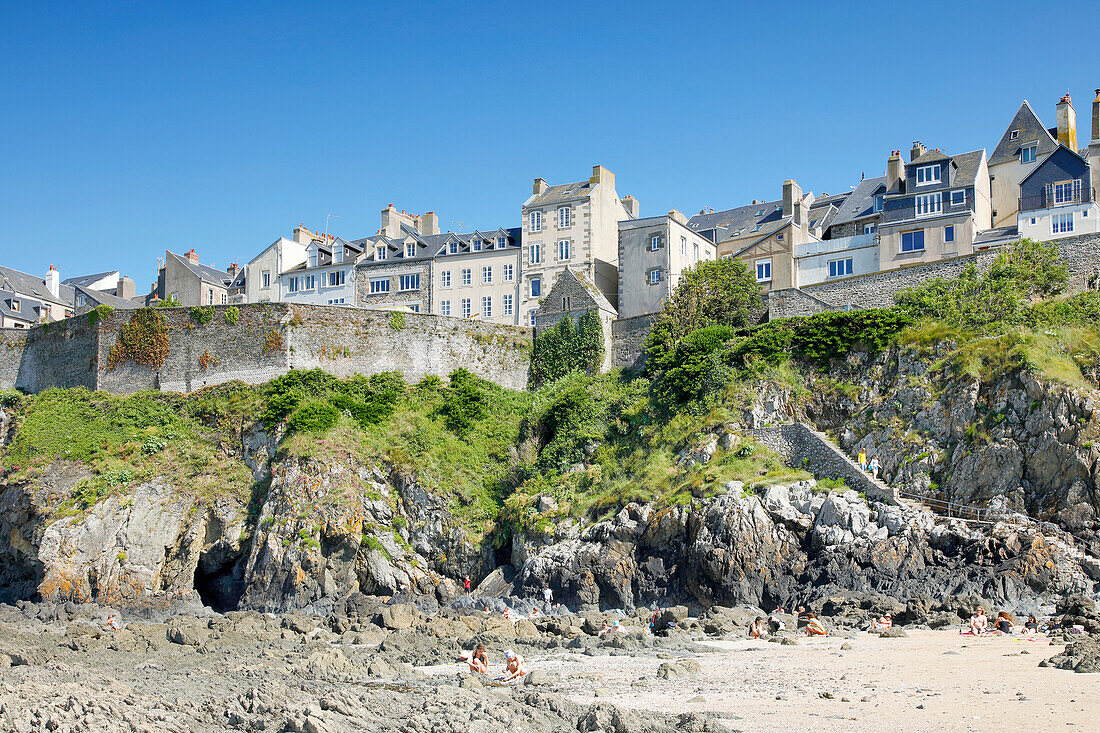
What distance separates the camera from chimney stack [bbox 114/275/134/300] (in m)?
61.4

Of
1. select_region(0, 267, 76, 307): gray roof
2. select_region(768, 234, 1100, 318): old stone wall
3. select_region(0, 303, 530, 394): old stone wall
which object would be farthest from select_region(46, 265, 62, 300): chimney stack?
select_region(768, 234, 1100, 318): old stone wall

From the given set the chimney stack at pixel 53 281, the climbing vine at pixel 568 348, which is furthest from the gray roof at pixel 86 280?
the climbing vine at pixel 568 348

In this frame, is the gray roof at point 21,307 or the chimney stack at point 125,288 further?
the chimney stack at point 125,288

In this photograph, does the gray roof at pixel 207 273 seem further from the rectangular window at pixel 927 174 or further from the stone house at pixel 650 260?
the rectangular window at pixel 927 174

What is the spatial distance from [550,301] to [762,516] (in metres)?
16.7

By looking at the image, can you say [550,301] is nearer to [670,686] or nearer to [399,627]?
[399,627]

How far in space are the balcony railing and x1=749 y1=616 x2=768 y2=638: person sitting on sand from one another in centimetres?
2415

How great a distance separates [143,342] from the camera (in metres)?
Result: 40.1

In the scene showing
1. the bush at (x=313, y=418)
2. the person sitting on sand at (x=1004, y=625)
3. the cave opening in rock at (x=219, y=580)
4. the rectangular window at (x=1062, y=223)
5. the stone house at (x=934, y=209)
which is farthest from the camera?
the rectangular window at (x=1062, y=223)

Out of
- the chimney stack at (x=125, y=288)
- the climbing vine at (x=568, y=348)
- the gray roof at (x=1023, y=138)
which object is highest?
the gray roof at (x=1023, y=138)

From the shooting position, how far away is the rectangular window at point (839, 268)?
134 feet

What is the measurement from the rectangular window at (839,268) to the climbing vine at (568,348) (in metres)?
9.36

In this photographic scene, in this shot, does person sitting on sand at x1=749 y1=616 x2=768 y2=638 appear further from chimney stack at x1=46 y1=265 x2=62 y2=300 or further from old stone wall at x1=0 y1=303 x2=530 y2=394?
chimney stack at x1=46 y1=265 x2=62 y2=300

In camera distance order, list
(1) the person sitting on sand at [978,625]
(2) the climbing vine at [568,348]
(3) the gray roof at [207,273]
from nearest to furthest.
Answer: (1) the person sitting on sand at [978,625] → (2) the climbing vine at [568,348] → (3) the gray roof at [207,273]
